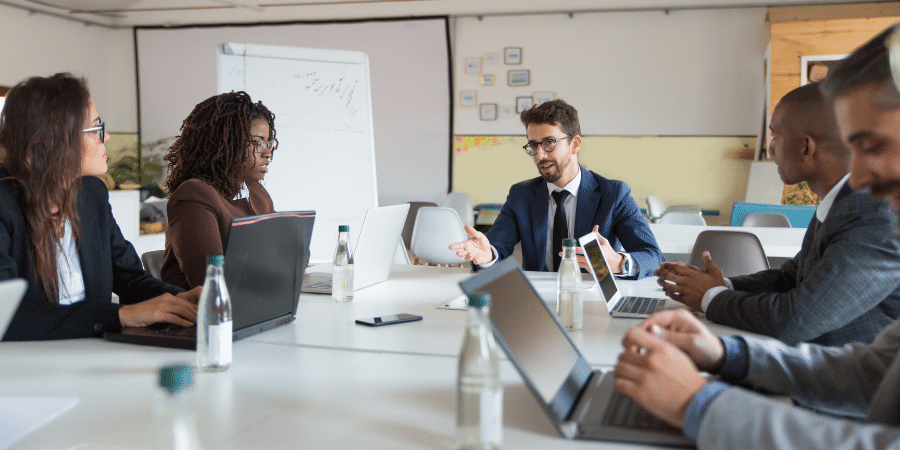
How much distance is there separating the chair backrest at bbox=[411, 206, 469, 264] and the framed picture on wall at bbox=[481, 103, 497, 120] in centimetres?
289

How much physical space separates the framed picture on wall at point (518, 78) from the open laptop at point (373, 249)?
4707mm

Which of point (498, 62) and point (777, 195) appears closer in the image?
point (777, 195)

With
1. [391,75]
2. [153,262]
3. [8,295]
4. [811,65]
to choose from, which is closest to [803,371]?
[8,295]

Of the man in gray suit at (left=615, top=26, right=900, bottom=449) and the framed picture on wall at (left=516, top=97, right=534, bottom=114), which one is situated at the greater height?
the framed picture on wall at (left=516, top=97, right=534, bottom=114)

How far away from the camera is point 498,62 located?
6.75 meters

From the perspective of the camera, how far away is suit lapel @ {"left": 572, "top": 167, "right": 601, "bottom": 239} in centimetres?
259

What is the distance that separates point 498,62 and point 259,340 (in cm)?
576

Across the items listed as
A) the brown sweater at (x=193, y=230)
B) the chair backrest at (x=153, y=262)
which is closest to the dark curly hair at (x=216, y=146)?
the brown sweater at (x=193, y=230)

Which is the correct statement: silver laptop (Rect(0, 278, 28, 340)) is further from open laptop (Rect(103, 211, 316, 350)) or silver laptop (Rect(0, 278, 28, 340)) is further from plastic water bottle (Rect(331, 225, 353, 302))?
plastic water bottle (Rect(331, 225, 353, 302))

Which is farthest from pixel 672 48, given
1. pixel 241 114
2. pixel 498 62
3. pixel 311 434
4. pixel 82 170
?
pixel 311 434

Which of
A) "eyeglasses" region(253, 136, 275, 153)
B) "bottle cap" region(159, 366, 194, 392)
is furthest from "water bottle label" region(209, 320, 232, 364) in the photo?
"eyeglasses" region(253, 136, 275, 153)

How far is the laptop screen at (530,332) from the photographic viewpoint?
2.86 ft

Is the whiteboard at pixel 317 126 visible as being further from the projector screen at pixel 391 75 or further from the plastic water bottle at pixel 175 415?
the projector screen at pixel 391 75

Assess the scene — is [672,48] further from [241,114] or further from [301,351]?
[301,351]
